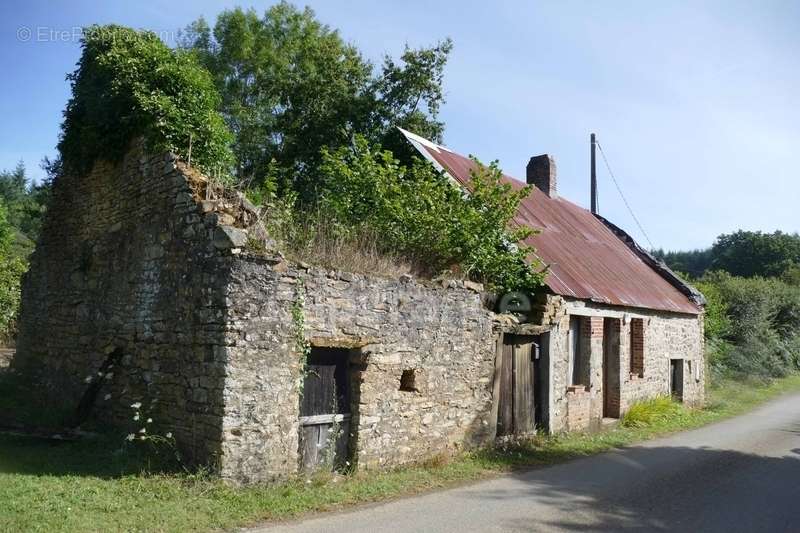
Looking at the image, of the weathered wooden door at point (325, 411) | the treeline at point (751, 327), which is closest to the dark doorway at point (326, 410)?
the weathered wooden door at point (325, 411)

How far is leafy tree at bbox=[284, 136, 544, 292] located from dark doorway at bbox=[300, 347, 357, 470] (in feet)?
8.25

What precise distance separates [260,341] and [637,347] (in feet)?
35.6

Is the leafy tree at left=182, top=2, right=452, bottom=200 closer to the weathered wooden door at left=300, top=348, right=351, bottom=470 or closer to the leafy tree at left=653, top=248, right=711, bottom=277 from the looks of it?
the weathered wooden door at left=300, top=348, right=351, bottom=470

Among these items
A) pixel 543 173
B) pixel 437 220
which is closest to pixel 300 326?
pixel 437 220

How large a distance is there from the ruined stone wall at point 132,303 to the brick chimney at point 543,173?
44.0 ft

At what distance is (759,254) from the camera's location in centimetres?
5803

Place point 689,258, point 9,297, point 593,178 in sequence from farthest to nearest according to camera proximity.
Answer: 1. point 689,258
2. point 593,178
3. point 9,297

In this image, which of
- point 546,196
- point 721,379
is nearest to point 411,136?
point 546,196

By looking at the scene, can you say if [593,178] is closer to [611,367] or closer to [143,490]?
[611,367]

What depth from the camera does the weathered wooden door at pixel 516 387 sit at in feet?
34.9

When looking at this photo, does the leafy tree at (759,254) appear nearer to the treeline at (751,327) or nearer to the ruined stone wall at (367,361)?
the treeline at (751,327)

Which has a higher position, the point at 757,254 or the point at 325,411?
the point at 757,254

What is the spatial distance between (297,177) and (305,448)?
13541 millimetres

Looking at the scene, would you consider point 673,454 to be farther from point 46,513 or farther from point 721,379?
point 721,379
